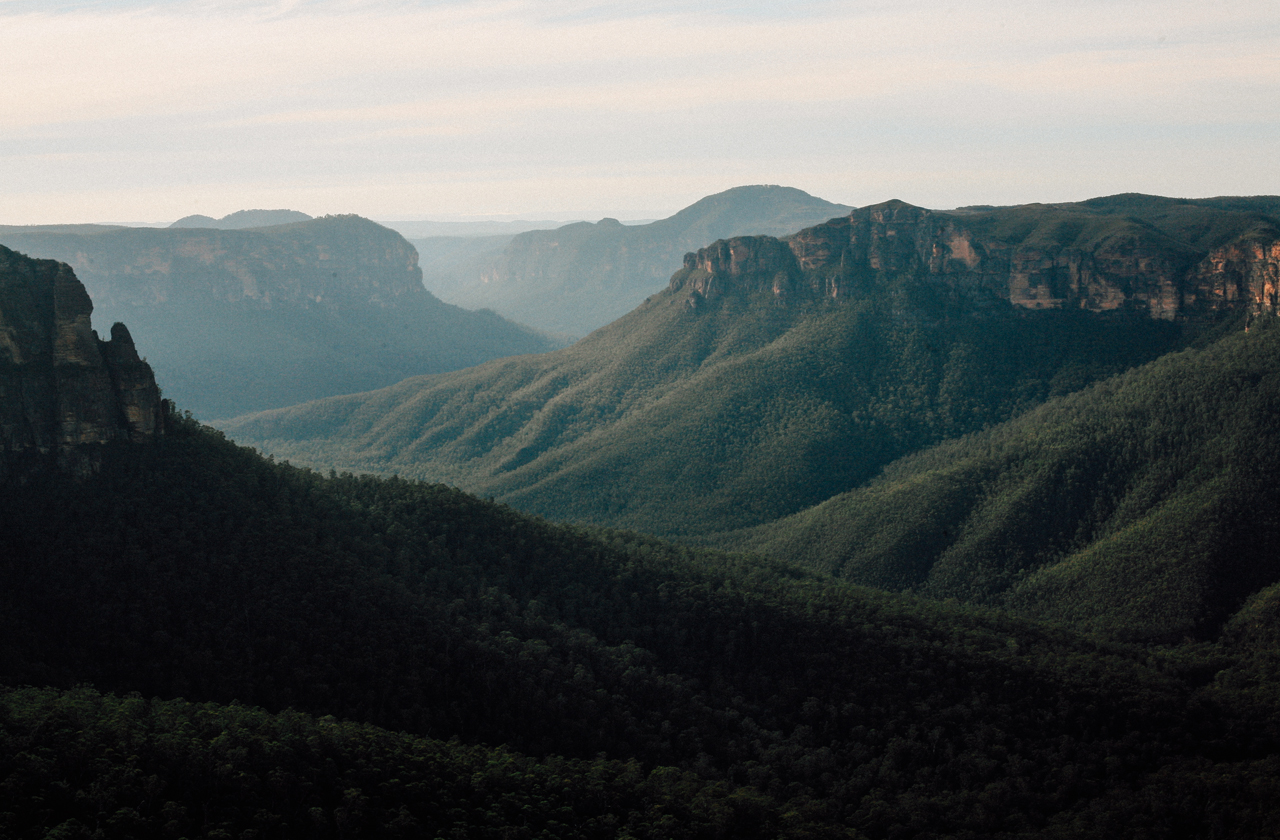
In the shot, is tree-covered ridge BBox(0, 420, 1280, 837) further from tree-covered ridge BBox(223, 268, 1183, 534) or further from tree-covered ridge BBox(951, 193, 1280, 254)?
tree-covered ridge BBox(951, 193, 1280, 254)

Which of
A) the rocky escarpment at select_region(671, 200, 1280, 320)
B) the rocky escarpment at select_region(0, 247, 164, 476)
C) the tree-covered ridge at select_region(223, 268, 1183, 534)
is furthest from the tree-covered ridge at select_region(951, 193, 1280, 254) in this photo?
the rocky escarpment at select_region(0, 247, 164, 476)

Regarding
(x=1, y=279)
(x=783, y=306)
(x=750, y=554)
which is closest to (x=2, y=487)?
(x=1, y=279)

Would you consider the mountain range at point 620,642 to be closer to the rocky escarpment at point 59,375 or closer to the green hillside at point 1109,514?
the rocky escarpment at point 59,375

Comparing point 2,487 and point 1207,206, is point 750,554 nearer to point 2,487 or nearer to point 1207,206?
point 2,487

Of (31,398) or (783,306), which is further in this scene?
(783,306)

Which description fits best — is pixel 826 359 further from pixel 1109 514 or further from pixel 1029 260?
pixel 1109 514

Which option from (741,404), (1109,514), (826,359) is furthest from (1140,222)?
(1109,514)
